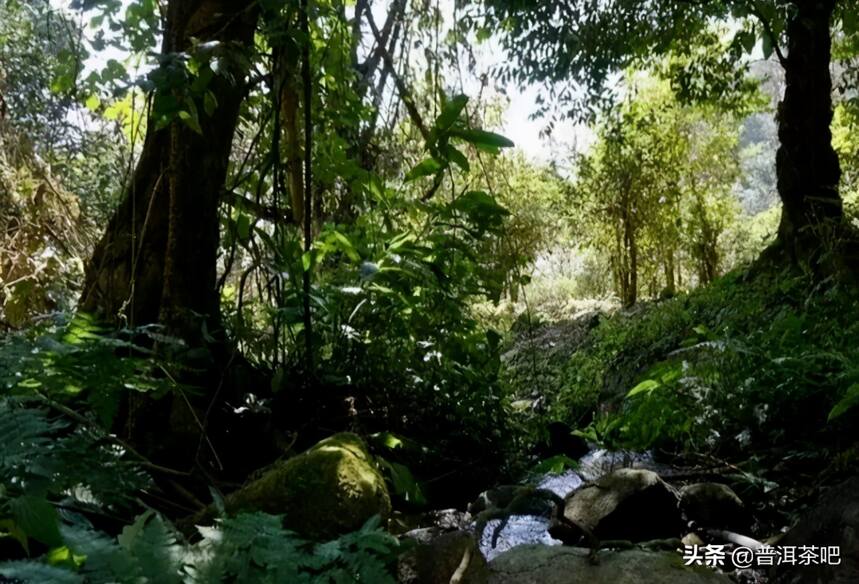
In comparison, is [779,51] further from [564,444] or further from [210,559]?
[210,559]

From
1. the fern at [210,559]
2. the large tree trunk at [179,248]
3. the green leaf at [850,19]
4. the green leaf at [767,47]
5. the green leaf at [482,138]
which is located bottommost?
the fern at [210,559]

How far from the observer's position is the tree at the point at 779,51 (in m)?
5.44

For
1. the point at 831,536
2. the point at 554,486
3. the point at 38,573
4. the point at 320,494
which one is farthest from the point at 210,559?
the point at 554,486

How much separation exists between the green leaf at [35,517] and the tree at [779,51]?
4769mm

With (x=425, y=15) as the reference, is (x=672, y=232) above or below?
above

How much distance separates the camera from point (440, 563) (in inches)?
73.2

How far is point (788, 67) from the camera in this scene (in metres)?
5.73

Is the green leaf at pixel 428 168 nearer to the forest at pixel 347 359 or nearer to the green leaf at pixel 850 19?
the forest at pixel 347 359

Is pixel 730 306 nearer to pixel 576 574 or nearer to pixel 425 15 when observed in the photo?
pixel 425 15

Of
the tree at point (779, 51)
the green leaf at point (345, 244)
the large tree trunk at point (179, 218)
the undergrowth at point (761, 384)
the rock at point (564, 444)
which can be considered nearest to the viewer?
the large tree trunk at point (179, 218)

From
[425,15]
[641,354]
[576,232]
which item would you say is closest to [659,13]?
[641,354]

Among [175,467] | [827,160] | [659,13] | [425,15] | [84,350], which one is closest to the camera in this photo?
[84,350]

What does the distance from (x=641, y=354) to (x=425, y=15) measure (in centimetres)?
393

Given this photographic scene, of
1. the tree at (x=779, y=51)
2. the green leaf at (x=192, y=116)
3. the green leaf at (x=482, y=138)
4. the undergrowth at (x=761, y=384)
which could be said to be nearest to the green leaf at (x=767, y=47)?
the tree at (x=779, y=51)
